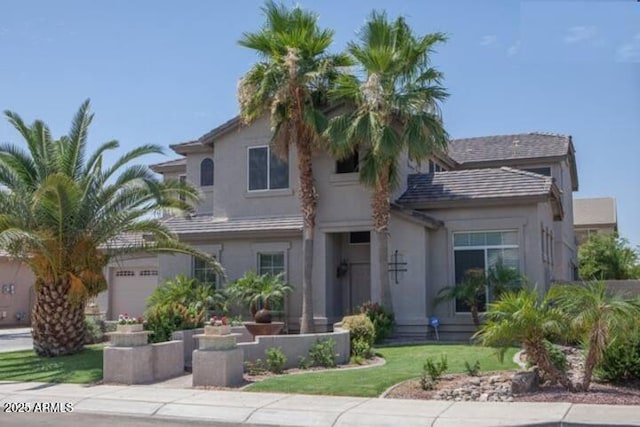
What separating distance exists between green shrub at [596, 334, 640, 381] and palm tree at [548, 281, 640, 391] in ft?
1.68

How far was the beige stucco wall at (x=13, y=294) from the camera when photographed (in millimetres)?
33875

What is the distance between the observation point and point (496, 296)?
766 inches

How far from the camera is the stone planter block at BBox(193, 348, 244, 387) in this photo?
13.7 metres

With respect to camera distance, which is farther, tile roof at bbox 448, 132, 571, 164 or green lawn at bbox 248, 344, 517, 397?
tile roof at bbox 448, 132, 571, 164

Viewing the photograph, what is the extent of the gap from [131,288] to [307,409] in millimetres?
19348

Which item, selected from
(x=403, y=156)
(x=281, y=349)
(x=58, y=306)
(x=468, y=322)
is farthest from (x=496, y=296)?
(x=58, y=306)

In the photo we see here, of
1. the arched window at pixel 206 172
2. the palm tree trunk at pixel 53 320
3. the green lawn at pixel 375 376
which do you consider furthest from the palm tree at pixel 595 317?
the arched window at pixel 206 172

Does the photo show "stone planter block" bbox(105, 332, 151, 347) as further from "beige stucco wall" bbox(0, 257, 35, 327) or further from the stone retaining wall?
"beige stucco wall" bbox(0, 257, 35, 327)

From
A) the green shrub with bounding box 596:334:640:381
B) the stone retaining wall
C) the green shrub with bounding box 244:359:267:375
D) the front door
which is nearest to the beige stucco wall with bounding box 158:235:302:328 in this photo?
the front door

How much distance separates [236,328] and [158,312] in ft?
7.10

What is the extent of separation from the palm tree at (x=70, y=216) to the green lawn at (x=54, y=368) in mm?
505

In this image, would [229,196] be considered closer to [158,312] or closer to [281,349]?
[158,312]

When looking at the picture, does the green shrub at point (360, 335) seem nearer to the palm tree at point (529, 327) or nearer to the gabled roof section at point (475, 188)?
the palm tree at point (529, 327)

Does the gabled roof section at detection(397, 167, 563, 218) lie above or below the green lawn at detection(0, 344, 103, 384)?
above
